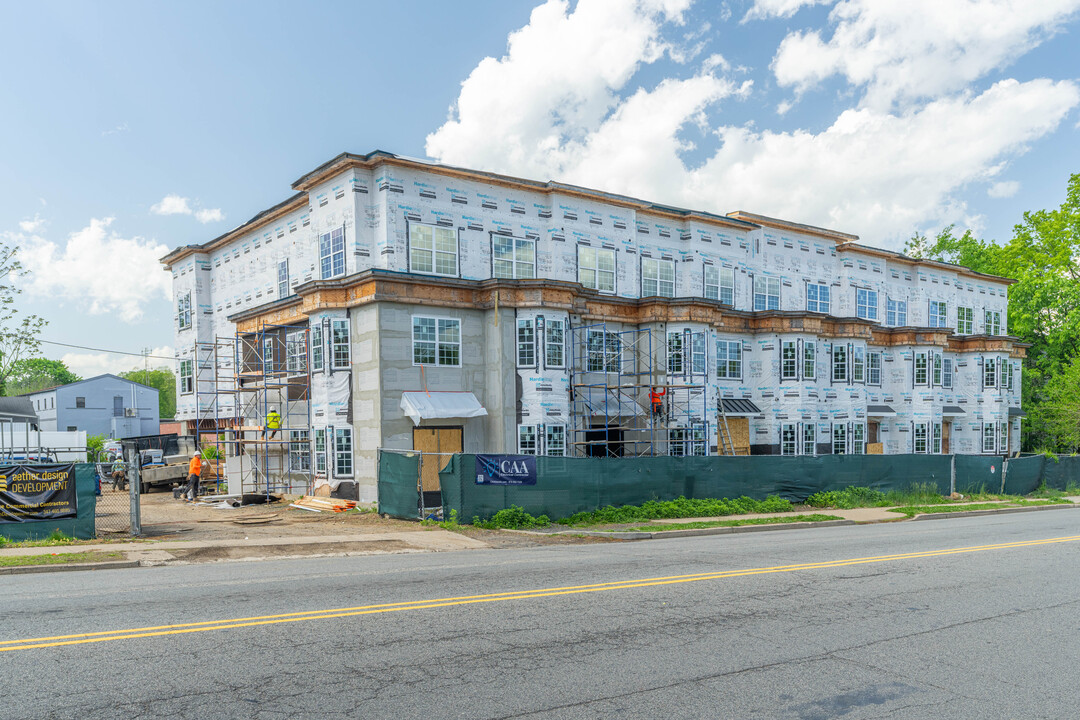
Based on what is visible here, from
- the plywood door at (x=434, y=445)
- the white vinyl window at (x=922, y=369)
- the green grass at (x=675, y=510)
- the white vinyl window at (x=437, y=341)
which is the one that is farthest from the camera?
the white vinyl window at (x=922, y=369)

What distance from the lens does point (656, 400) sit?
1156 inches

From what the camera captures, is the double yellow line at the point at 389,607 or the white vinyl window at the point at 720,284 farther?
the white vinyl window at the point at 720,284

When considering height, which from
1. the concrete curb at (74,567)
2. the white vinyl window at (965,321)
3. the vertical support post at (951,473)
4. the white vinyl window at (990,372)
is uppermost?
the white vinyl window at (965,321)

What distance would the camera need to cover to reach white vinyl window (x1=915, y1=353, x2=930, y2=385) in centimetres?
4234

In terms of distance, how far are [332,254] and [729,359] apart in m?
18.9

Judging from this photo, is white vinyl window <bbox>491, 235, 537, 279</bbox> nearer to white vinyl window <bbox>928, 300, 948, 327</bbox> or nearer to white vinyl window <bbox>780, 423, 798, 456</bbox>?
white vinyl window <bbox>780, 423, 798, 456</bbox>

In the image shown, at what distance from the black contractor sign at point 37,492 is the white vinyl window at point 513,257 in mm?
15934

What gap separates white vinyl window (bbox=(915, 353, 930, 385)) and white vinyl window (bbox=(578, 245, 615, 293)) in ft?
72.5

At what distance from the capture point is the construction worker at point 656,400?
2927cm

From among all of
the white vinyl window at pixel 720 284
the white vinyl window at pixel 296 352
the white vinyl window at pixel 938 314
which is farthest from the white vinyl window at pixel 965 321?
the white vinyl window at pixel 296 352

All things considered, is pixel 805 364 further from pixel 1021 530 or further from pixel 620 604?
pixel 620 604

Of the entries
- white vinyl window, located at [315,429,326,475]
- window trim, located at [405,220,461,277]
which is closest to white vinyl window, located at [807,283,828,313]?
window trim, located at [405,220,461,277]

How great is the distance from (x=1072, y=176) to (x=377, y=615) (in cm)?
5898

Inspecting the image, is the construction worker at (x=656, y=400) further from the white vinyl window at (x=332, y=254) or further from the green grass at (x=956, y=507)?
the white vinyl window at (x=332, y=254)
